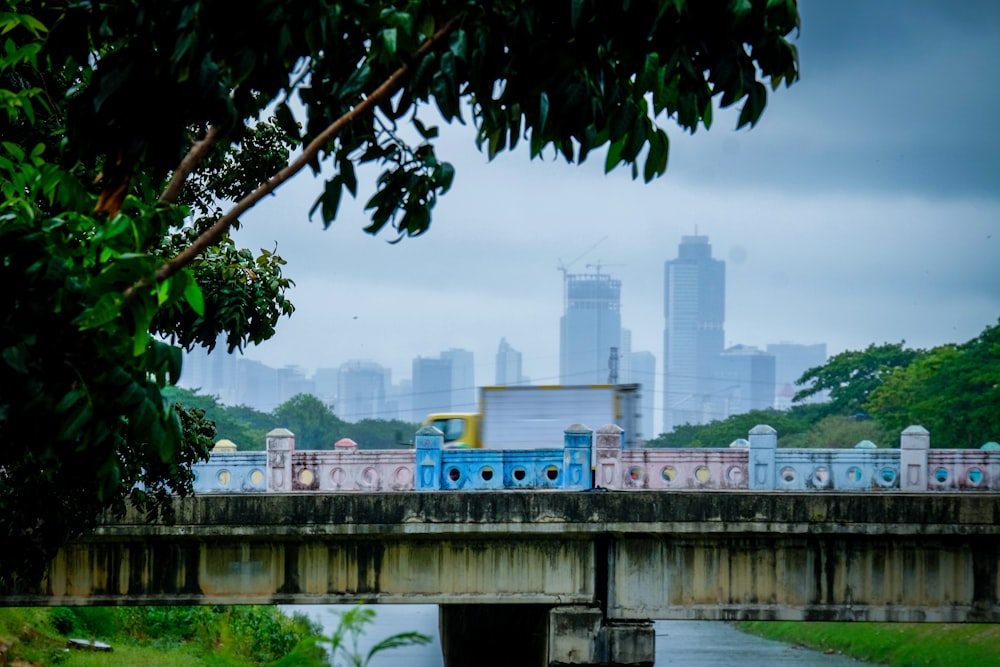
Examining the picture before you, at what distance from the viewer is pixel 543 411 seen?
26672 mm

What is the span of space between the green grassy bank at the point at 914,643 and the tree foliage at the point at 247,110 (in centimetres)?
2539

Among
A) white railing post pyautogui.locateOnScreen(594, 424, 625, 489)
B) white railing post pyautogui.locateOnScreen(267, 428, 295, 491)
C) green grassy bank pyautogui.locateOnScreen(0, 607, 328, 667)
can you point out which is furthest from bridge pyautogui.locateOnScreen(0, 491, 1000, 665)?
green grassy bank pyautogui.locateOnScreen(0, 607, 328, 667)

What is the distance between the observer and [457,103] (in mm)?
6789

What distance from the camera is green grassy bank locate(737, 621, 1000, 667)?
30.0m

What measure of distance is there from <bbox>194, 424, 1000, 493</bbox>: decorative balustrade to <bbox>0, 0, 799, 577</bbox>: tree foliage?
27.2 ft

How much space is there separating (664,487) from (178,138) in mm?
10240

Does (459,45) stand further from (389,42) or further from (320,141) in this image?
(320,141)

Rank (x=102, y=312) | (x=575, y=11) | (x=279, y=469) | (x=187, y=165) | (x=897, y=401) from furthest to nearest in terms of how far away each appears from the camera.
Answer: (x=897, y=401) → (x=279, y=469) → (x=187, y=165) → (x=575, y=11) → (x=102, y=312)

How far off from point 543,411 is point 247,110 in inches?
774

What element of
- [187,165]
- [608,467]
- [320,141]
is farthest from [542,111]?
[608,467]

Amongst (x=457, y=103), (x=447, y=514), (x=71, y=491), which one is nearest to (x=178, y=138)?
(x=457, y=103)

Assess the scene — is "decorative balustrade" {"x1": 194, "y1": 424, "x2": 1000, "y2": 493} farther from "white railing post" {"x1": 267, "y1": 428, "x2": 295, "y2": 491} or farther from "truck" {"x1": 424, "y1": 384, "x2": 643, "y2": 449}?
"truck" {"x1": 424, "y1": 384, "x2": 643, "y2": 449}

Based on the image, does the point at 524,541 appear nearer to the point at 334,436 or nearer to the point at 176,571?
the point at 176,571

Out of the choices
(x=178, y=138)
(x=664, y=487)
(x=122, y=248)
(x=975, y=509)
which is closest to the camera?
(x=122, y=248)
